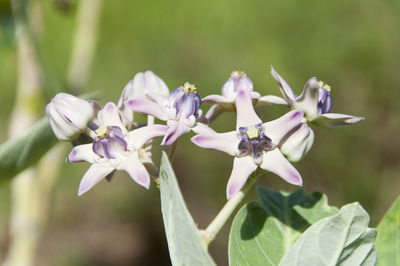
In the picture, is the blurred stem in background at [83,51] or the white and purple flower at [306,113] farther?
the blurred stem in background at [83,51]

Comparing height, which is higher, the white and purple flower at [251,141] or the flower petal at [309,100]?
the flower petal at [309,100]

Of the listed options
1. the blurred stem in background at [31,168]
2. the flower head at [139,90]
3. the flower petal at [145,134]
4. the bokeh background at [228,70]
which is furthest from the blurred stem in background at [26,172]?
the bokeh background at [228,70]

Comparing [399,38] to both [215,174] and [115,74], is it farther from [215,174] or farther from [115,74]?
[115,74]

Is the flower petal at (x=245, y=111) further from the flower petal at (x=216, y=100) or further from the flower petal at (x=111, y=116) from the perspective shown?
the flower petal at (x=111, y=116)

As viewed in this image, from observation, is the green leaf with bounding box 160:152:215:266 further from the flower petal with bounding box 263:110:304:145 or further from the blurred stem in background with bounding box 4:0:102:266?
the blurred stem in background with bounding box 4:0:102:266

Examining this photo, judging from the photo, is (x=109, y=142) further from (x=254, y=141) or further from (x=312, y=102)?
(x=312, y=102)

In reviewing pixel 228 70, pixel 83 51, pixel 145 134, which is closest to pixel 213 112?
pixel 145 134
